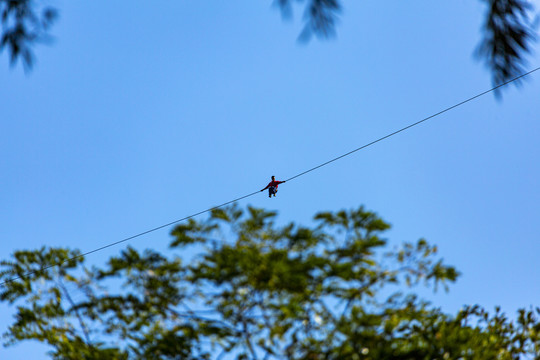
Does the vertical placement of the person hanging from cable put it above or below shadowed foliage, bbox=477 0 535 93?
above

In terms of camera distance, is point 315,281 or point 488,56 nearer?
point 488,56

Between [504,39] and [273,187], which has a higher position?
[273,187]

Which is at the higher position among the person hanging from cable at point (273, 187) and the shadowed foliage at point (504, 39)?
the person hanging from cable at point (273, 187)

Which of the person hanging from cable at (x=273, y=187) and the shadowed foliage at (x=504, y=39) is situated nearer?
the shadowed foliage at (x=504, y=39)

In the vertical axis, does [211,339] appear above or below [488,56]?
below

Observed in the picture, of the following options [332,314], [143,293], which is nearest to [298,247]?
[332,314]

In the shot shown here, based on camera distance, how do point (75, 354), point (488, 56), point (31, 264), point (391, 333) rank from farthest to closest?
point (31, 264) < point (75, 354) < point (391, 333) < point (488, 56)

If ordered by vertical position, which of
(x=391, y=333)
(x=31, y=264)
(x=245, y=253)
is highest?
(x=31, y=264)

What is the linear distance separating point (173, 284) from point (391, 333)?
151 inches

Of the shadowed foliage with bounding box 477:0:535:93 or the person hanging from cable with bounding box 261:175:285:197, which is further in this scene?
the person hanging from cable with bounding box 261:175:285:197

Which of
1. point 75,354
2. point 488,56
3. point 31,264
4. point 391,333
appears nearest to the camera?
point 488,56

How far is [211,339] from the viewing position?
26.7ft

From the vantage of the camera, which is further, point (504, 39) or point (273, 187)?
point (273, 187)

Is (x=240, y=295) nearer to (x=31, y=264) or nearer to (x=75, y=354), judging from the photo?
(x=75, y=354)
